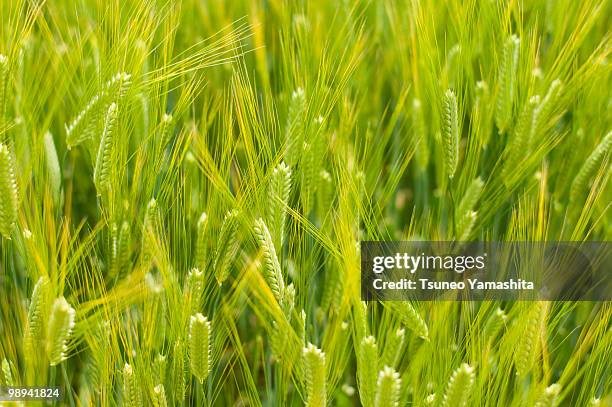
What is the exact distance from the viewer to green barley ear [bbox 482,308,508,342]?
843 millimetres

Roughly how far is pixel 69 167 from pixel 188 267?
0.22m

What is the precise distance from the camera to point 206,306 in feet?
2.81

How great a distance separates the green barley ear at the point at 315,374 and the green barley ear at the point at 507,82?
1.31ft

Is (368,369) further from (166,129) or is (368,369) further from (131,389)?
(166,129)

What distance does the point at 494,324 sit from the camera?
2.78 ft

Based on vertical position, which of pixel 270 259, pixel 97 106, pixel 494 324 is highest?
pixel 97 106

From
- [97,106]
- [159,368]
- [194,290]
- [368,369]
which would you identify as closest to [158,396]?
[159,368]

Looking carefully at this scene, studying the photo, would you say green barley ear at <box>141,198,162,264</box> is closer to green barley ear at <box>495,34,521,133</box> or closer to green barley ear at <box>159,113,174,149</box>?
green barley ear at <box>159,113,174,149</box>

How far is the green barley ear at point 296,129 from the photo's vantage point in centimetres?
82

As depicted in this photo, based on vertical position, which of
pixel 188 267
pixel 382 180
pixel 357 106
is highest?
pixel 357 106

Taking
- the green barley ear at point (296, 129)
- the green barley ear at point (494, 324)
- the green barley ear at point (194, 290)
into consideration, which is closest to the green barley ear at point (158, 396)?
the green barley ear at point (194, 290)

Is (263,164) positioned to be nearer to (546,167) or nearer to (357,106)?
(357,106)

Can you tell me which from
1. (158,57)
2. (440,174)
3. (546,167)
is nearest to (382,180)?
(440,174)

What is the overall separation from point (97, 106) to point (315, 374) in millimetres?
472
